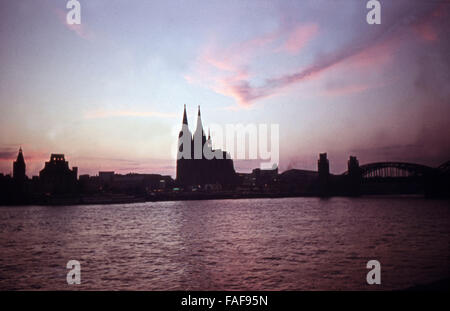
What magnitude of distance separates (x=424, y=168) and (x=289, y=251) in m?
170

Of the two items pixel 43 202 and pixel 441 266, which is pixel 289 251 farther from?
pixel 43 202

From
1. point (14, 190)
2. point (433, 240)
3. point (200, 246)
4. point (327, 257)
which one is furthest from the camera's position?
point (14, 190)

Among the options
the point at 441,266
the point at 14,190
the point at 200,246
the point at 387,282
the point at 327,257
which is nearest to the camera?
the point at 387,282

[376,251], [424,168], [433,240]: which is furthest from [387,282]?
[424,168]

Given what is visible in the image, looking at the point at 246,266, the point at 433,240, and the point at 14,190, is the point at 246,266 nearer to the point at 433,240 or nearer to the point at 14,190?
the point at 433,240

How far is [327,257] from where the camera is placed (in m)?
26.0

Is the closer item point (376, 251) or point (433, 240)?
point (376, 251)

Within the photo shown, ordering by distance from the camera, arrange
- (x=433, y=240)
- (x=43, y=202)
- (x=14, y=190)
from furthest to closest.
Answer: (x=14, y=190)
(x=43, y=202)
(x=433, y=240)
